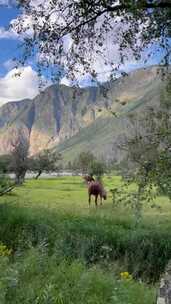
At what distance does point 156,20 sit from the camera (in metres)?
10.7

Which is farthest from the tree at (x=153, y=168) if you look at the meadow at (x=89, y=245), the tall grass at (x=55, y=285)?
the tall grass at (x=55, y=285)

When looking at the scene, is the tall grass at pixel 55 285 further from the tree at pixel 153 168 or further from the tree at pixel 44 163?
the tree at pixel 44 163

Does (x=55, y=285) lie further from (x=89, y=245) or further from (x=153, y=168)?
(x=89, y=245)

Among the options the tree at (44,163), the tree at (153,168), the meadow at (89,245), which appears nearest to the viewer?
the meadow at (89,245)

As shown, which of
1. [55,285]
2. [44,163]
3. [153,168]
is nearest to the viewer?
[55,285]

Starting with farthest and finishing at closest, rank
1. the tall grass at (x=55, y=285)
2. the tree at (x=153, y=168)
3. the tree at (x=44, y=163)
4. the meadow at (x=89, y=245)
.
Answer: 1. the tree at (x=44, y=163)
2. the tree at (x=153, y=168)
3. the meadow at (x=89, y=245)
4. the tall grass at (x=55, y=285)

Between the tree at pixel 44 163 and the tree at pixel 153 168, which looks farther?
the tree at pixel 44 163

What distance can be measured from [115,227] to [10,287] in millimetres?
11488

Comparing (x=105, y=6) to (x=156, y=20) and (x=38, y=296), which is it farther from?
(x=38, y=296)

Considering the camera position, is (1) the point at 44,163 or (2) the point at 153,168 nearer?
(2) the point at 153,168

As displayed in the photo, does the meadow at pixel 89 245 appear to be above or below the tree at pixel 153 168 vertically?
below

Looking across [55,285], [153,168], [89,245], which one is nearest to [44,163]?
[89,245]

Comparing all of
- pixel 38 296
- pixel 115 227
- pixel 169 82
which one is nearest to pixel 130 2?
pixel 169 82

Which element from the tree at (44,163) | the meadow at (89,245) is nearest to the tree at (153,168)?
the meadow at (89,245)
